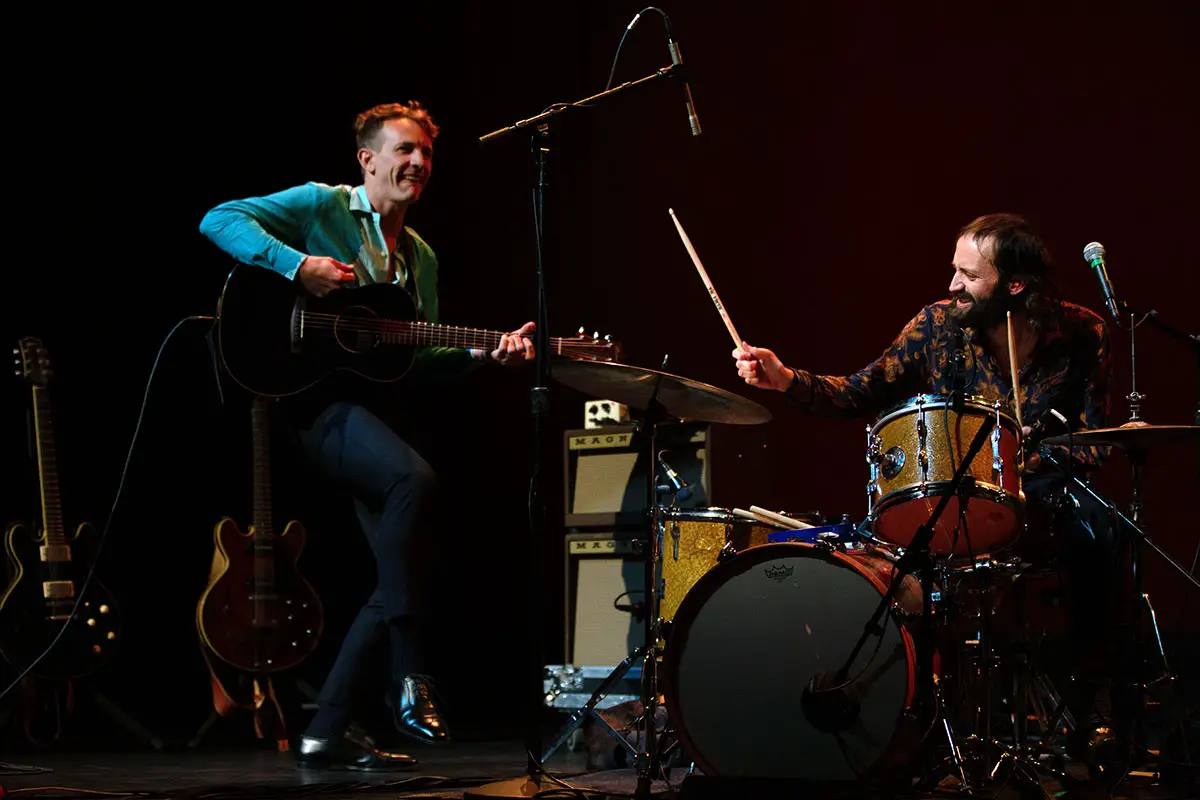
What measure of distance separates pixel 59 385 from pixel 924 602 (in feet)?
12.3

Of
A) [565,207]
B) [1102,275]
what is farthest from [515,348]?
[565,207]

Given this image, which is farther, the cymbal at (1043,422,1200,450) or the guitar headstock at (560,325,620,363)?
the guitar headstock at (560,325,620,363)

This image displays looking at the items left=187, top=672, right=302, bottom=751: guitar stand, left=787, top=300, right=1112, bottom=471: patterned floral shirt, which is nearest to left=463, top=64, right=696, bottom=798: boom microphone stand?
left=787, top=300, right=1112, bottom=471: patterned floral shirt

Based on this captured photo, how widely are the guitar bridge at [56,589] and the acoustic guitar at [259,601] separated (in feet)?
1.48

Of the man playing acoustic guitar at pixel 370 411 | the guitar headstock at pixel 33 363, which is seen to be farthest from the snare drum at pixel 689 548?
the guitar headstock at pixel 33 363

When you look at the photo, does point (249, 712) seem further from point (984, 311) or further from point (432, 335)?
point (984, 311)

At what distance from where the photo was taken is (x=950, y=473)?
3.16 metres

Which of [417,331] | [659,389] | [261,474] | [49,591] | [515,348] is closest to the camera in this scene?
[659,389]

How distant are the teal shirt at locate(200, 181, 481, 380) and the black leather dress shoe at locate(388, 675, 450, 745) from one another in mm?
1067

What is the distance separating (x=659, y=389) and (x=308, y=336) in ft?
3.88

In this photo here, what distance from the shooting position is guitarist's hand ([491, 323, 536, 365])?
12.9 ft

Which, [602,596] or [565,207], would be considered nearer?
[602,596]

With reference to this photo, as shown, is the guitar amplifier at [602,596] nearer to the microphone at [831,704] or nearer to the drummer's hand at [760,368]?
the drummer's hand at [760,368]

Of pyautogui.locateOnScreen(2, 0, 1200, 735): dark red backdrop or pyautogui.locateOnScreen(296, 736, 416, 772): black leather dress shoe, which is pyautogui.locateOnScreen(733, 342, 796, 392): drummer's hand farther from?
pyautogui.locateOnScreen(296, 736, 416, 772): black leather dress shoe
